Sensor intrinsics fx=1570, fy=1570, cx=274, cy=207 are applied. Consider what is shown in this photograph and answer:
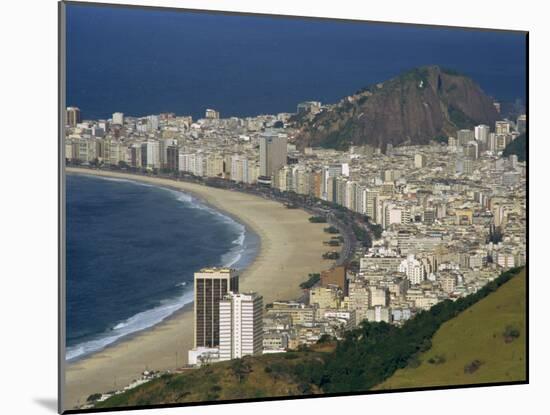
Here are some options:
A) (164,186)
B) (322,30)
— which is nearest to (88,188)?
(164,186)

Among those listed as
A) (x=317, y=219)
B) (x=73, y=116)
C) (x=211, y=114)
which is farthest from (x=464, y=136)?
(x=73, y=116)

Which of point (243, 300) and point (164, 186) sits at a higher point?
point (164, 186)

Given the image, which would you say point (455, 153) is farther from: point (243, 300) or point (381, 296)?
point (243, 300)

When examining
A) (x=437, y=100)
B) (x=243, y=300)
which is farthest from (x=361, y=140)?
(x=243, y=300)

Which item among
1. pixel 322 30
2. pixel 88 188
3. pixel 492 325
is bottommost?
pixel 492 325

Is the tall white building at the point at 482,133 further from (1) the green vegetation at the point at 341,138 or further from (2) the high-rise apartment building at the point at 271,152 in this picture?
(2) the high-rise apartment building at the point at 271,152

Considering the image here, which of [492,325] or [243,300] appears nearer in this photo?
A: [243,300]
